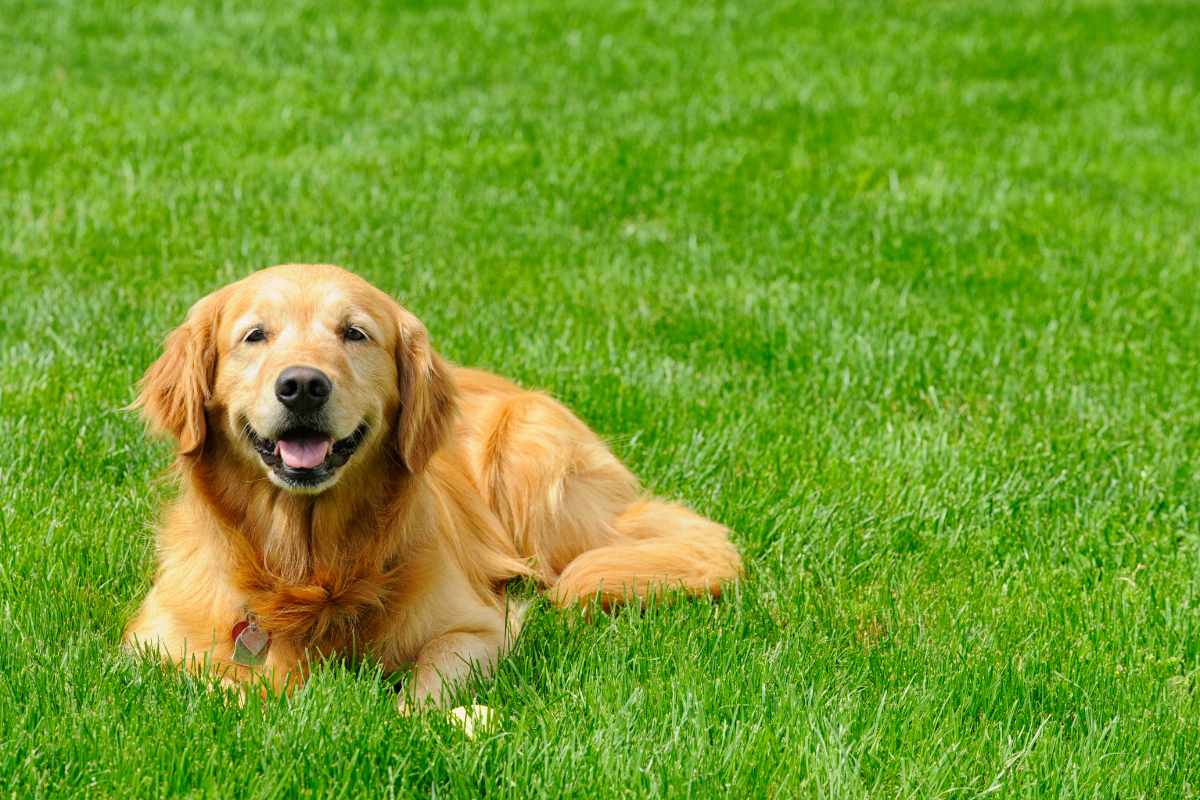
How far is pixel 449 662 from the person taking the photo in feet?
10.7

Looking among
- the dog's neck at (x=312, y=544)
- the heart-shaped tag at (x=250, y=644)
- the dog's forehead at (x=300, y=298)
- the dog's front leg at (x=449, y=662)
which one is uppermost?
the dog's forehead at (x=300, y=298)

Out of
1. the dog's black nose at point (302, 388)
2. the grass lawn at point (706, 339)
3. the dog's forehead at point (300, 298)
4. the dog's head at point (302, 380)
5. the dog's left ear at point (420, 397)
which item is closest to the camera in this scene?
the grass lawn at point (706, 339)

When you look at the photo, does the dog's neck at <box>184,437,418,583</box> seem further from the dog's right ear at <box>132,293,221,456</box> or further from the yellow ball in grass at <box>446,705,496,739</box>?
the yellow ball in grass at <box>446,705,496,739</box>

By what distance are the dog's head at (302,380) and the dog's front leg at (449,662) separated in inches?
17.3

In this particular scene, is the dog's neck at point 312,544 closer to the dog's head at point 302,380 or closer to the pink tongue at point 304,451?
the dog's head at point 302,380

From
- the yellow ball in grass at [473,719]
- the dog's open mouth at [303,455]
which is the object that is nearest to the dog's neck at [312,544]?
the dog's open mouth at [303,455]

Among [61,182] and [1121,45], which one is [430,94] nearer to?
[61,182]

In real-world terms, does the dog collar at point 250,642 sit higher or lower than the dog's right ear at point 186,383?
lower

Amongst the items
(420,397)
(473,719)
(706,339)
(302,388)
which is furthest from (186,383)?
(706,339)

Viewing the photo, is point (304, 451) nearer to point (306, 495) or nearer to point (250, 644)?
point (306, 495)

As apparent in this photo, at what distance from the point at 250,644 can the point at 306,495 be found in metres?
0.38

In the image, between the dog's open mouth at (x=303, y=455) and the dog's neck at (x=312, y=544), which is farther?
the dog's neck at (x=312, y=544)

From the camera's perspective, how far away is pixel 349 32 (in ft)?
32.7

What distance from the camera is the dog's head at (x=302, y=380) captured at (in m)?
3.14
